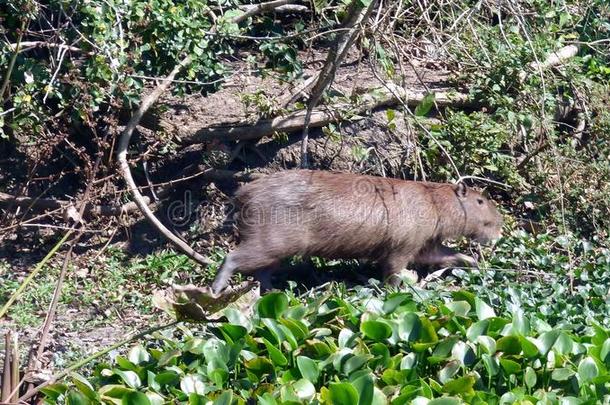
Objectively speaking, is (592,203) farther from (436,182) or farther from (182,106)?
(182,106)

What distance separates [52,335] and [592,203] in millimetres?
4004

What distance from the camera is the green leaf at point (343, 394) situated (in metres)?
4.36

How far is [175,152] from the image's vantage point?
8031 millimetres

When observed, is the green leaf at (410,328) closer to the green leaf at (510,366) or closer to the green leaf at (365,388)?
the green leaf at (510,366)

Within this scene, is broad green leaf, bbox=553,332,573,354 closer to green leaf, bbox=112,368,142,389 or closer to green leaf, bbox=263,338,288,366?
green leaf, bbox=263,338,288,366

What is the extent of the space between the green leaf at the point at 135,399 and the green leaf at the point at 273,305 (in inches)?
38.0

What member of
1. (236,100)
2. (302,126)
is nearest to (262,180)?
(302,126)

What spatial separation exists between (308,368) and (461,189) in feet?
9.94

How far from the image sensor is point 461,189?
24.6 ft

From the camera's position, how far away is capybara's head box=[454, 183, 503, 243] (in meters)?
7.50

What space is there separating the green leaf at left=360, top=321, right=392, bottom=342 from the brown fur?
162cm

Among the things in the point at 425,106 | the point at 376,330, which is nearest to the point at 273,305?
the point at 376,330

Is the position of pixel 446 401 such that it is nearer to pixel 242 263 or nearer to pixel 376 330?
pixel 376 330

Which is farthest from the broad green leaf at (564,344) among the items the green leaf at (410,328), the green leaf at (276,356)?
the green leaf at (276,356)
